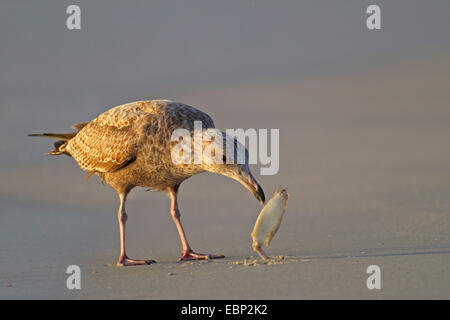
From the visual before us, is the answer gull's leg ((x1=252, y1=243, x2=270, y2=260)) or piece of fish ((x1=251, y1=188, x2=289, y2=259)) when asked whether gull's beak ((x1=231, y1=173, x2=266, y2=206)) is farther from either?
gull's leg ((x1=252, y1=243, x2=270, y2=260))

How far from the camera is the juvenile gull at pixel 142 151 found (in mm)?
10312

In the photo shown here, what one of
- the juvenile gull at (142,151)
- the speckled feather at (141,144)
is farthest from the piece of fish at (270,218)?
the speckled feather at (141,144)

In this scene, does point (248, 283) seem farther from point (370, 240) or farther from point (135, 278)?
point (370, 240)

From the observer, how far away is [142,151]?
10.5 meters

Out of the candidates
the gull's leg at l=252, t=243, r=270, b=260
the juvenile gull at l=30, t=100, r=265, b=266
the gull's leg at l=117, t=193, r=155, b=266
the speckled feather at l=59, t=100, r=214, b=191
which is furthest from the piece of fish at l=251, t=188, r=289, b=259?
the gull's leg at l=117, t=193, r=155, b=266

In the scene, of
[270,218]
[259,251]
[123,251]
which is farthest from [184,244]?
[270,218]

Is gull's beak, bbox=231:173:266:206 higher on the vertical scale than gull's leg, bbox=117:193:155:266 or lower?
higher

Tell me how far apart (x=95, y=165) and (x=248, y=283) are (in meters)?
3.82

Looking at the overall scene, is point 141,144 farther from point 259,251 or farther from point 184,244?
point 259,251

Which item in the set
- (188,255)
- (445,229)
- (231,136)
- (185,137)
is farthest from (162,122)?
(445,229)

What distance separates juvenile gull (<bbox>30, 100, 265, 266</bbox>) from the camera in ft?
33.8

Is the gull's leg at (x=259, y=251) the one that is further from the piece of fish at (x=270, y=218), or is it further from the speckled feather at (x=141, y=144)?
the speckled feather at (x=141, y=144)

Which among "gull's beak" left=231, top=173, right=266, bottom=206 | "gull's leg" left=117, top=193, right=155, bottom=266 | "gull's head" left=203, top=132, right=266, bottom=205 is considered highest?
"gull's head" left=203, top=132, right=266, bottom=205

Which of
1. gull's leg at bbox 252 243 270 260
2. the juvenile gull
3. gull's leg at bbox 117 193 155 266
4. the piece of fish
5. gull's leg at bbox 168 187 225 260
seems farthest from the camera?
gull's leg at bbox 168 187 225 260
